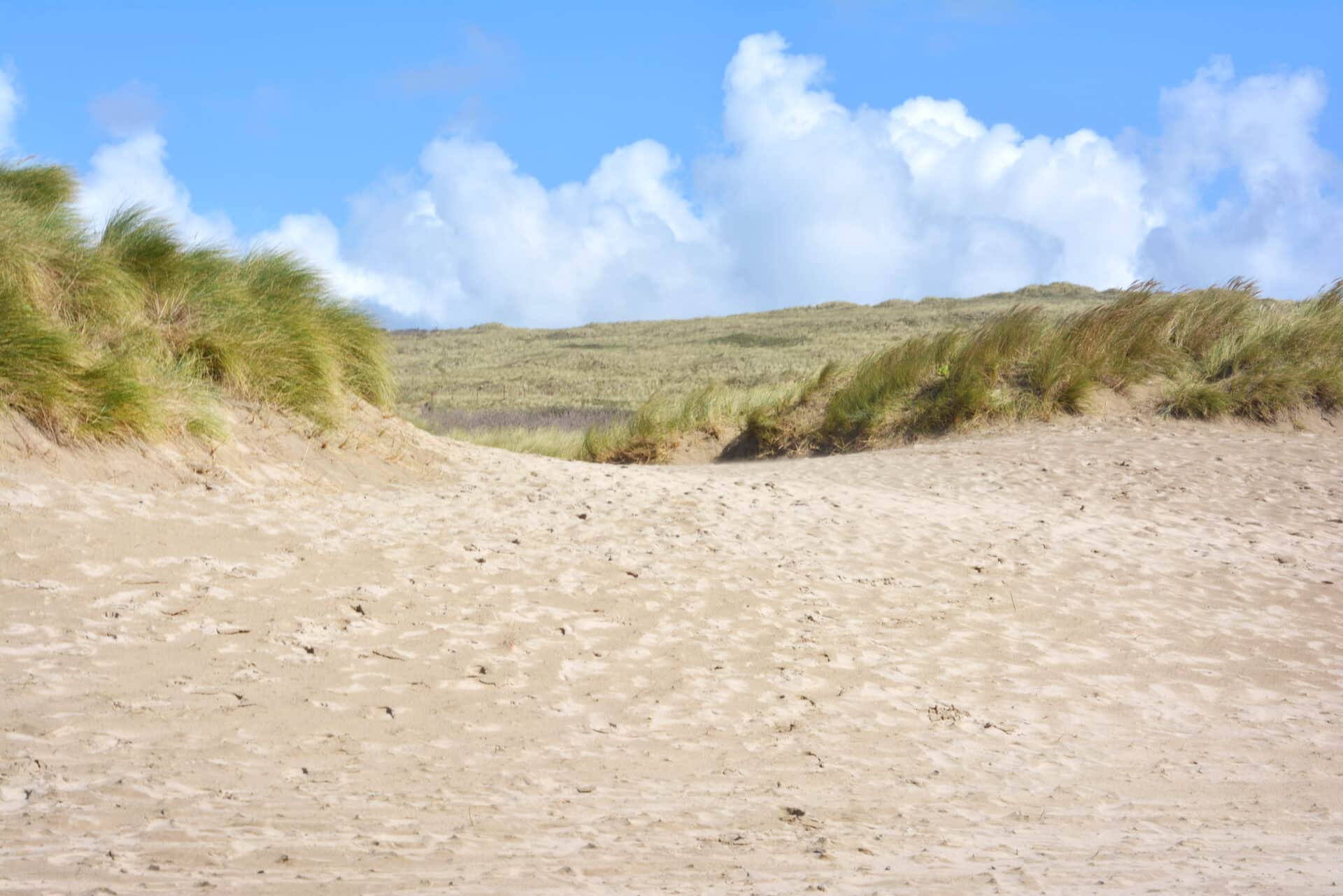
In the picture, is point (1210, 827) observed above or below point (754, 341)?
below

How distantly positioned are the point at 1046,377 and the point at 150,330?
9.73m

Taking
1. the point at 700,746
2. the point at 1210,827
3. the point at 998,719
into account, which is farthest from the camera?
the point at 998,719

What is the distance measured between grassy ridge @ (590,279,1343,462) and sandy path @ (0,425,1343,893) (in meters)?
5.17

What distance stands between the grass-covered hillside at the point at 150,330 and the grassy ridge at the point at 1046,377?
5922 millimetres

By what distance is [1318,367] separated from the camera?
13258 mm

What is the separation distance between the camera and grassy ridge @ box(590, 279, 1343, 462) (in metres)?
13.1

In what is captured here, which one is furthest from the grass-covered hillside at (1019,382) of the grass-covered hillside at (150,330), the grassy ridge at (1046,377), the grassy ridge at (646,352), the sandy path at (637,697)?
the sandy path at (637,697)

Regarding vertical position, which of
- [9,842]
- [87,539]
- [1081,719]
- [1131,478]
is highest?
[1131,478]

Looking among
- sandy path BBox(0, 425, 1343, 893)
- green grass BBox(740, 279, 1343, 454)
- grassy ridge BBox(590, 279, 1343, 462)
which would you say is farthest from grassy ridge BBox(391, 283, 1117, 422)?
sandy path BBox(0, 425, 1343, 893)

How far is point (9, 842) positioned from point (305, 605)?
217 cm

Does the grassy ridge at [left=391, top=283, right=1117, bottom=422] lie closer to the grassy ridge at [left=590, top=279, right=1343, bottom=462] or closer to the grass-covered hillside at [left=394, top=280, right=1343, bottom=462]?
the grass-covered hillside at [left=394, top=280, right=1343, bottom=462]

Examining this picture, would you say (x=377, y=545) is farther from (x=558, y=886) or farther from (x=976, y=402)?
(x=976, y=402)

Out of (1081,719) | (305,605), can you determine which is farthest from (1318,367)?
(305,605)

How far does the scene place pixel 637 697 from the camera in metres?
4.62
